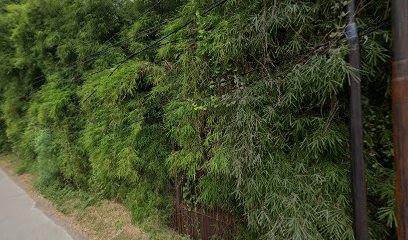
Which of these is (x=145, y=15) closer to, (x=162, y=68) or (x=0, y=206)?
(x=162, y=68)

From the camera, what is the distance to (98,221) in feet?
15.4

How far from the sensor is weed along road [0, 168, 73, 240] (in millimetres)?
4387

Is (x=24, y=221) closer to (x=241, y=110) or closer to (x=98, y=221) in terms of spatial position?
(x=98, y=221)

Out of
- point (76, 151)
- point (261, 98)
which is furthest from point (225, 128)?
point (76, 151)

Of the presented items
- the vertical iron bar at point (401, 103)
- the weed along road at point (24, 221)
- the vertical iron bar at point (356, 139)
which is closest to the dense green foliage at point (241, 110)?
the vertical iron bar at point (356, 139)

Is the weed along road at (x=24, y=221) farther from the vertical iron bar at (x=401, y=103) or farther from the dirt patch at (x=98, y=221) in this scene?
the vertical iron bar at (x=401, y=103)

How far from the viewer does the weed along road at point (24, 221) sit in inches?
173

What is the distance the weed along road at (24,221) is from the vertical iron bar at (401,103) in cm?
450

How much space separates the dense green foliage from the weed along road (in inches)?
41.5

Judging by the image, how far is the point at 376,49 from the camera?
6.00 feet

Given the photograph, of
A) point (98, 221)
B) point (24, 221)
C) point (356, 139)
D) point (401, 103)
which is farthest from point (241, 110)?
point (24, 221)

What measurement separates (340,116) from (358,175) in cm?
49

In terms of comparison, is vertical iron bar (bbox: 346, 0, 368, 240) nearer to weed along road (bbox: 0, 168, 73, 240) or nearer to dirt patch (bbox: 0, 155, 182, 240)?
dirt patch (bbox: 0, 155, 182, 240)

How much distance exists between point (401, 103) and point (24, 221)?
19.6 feet
